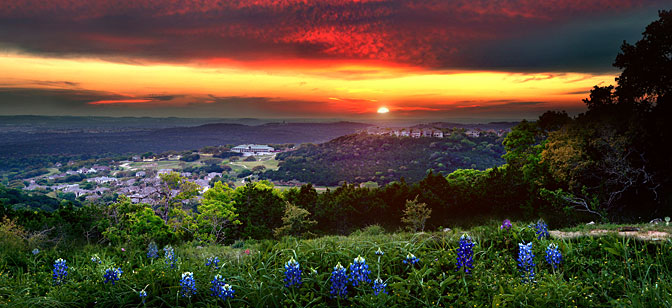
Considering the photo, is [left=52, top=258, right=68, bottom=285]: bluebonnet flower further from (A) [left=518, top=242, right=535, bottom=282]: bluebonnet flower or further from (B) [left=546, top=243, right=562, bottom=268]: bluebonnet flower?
(B) [left=546, top=243, right=562, bottom=268]: bluebonnet flower

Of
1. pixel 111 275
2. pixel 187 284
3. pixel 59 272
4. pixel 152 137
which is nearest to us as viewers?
pixel 187 284

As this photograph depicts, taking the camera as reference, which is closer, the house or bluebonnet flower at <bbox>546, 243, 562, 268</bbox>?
bluebonnet flower at <bbox>546, 243, 562, 268</bbox>


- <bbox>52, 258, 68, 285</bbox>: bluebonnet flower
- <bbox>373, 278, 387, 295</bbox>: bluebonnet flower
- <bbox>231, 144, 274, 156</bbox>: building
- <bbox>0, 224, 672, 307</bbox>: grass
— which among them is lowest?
<bbox>231, 144, 274, 156</bbox>: building

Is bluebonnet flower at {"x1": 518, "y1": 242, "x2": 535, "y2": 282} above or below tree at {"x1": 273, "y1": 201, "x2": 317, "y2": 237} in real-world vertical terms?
Result: above

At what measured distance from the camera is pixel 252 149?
104m

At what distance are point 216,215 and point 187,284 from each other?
68.6 feet

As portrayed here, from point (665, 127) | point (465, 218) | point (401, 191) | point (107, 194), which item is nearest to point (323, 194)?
point (401, 191)

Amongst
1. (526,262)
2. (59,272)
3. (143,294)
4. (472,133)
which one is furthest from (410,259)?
(472,133)

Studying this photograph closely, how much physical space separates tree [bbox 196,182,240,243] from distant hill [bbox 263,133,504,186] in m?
39.8

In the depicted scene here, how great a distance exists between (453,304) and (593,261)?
6.12ft

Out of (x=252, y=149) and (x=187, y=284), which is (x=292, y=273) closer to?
(x=187, y=284)

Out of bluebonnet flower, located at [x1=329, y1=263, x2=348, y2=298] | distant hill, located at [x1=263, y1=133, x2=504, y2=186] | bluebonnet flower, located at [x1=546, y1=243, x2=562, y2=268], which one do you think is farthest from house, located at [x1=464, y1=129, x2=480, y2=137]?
bluebonnet flower, located at [x1=329, y1=263, x2=348, y2=298]

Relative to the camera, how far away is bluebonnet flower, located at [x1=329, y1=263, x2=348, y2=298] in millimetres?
2936

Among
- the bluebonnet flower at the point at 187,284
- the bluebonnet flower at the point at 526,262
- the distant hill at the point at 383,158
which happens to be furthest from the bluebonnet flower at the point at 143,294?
the distant hill at the point at 383,158
